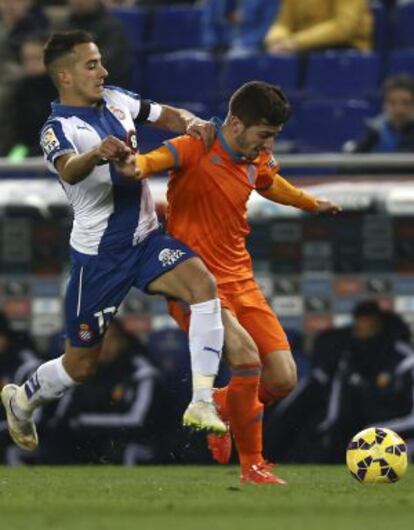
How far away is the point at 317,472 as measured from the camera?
10.8 m

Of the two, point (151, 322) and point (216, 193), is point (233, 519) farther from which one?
point (151, 322)

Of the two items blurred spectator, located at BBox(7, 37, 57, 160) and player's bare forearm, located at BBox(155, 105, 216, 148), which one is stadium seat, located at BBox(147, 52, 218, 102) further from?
player's bare forearm, located at BBox(155, 105, 216, 148)

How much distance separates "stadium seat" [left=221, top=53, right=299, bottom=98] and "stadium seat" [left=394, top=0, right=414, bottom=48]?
→ 0.86m

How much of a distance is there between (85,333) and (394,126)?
3883 millimetres

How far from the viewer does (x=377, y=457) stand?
9273mm

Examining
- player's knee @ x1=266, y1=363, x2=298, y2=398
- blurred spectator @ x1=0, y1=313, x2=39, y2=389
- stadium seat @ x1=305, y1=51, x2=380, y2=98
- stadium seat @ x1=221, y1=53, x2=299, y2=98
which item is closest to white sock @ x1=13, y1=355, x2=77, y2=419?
player's knee @ x1=266, y1=363, x2=298, y2=398

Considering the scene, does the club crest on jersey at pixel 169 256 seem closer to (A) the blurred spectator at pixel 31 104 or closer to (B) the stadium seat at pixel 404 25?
(A) the blurred spectator at pixel 31 104

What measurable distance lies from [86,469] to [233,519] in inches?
170

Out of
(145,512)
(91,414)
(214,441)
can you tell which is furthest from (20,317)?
(145,512)

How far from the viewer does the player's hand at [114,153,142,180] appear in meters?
8.53

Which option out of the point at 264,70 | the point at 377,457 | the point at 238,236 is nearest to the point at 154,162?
the point at 238,236

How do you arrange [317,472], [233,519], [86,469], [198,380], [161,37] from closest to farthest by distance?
[233,519] → [198,380] → [317,472] → [86,469] → [161,37]

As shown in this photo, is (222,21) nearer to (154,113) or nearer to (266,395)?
(154,113)

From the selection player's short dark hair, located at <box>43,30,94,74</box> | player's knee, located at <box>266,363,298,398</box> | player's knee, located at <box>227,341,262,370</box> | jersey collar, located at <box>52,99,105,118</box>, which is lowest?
player's knee, located at <box>266,363,298,398</box>
